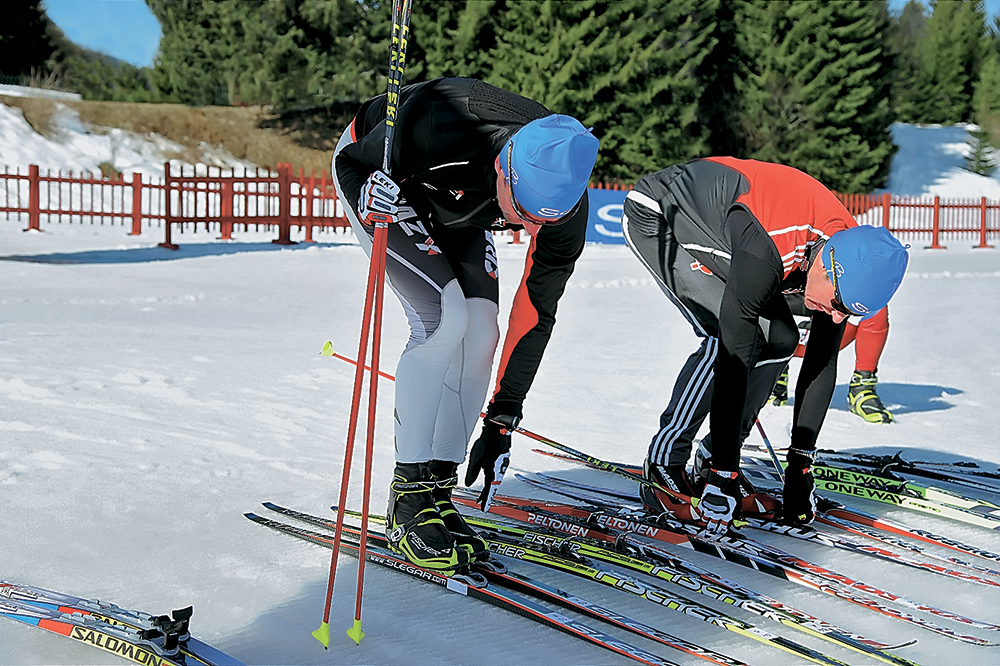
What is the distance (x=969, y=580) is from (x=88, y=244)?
17.4 meters

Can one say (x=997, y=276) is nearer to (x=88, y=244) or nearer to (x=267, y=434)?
(x=267, y=434)

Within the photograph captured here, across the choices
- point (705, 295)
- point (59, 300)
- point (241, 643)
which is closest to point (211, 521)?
point (241, 643)

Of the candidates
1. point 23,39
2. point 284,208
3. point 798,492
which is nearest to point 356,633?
point 798,492

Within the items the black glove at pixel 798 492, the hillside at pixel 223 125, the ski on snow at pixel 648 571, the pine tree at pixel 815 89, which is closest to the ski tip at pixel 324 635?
the ski on snow at pixel 648 571

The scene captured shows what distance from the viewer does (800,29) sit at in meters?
39.9

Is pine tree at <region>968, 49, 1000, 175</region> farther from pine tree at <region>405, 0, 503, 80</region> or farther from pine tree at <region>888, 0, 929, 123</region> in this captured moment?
pine tree at <region>405, 0, 503, 80</region>

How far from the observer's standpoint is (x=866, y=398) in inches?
232

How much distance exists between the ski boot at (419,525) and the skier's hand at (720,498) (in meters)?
0.90

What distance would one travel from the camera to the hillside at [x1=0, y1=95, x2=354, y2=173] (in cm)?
3203

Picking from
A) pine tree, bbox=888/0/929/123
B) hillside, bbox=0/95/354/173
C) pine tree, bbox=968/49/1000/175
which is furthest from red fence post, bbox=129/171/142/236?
pine tree, bbox=888/0/929/123

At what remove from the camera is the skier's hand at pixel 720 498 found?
3.32 metres

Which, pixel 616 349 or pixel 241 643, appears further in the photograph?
pixel 616 349

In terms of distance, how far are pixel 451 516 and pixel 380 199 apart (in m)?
1.05

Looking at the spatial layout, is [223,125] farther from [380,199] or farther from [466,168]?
[380,199]
